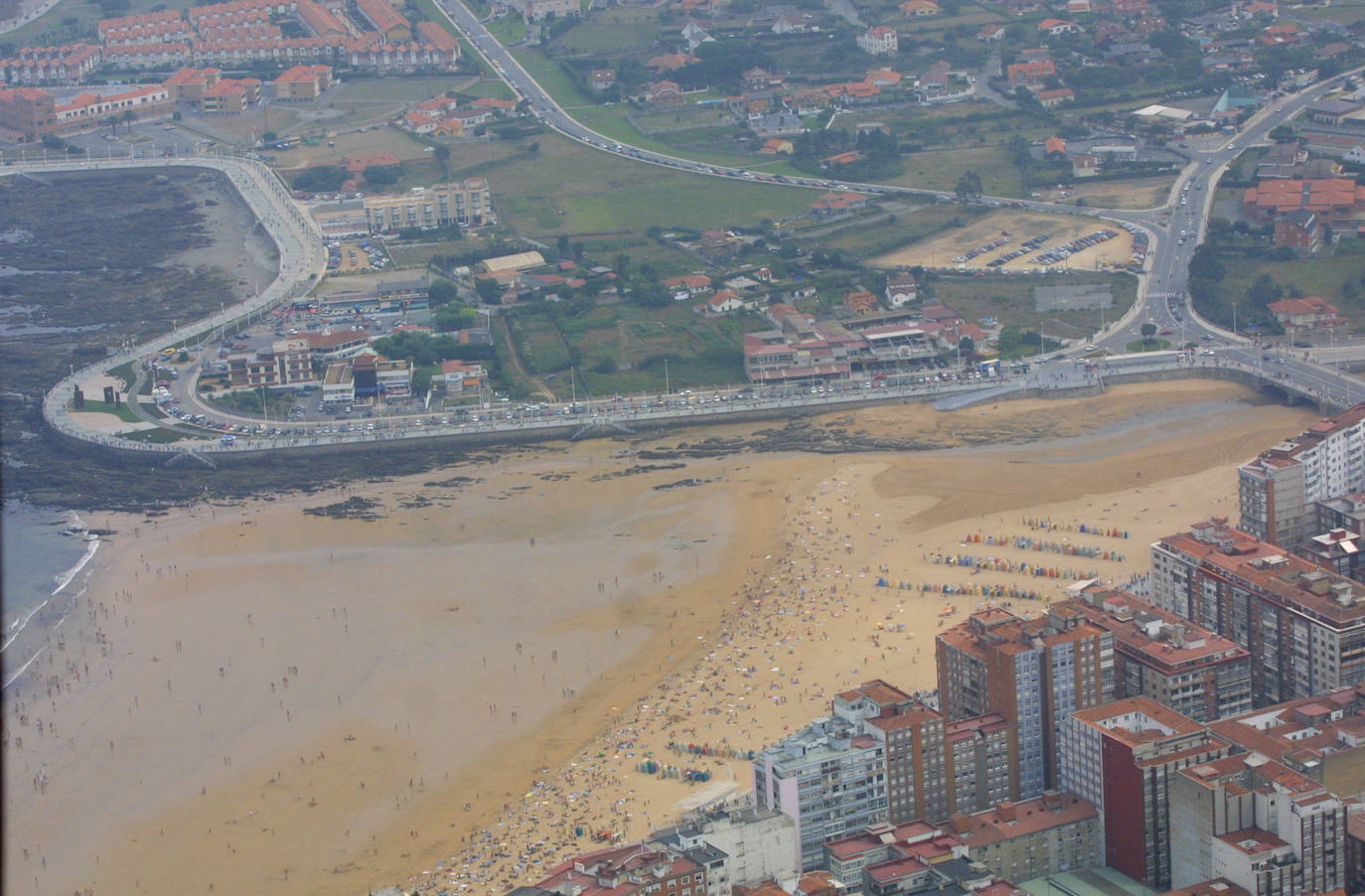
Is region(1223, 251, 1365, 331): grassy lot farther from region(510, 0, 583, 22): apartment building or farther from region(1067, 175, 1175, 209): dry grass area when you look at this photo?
region(510, 0, 583, 22): apartment building

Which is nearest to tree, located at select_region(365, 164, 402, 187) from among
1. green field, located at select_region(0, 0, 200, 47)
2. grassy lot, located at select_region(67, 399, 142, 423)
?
grassy lot, located at select_region(67, 399, 142, 423)

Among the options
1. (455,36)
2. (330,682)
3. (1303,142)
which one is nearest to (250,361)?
→ (330,682)

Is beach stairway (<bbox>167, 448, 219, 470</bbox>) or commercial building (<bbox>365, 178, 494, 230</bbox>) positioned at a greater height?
commercial building (<bbox>365, 178, 494, 230</bbox>)

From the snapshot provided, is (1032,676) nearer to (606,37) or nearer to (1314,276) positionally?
(1314,276)

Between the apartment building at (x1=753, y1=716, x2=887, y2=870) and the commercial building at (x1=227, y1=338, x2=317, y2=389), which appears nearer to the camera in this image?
the apartment building at (x1=753, y1=716, x2=887, y2=870)

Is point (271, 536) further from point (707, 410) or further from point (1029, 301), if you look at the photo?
point (1029, 301)

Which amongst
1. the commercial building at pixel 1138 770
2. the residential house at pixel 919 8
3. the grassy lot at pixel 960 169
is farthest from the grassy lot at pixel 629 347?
the residential house at pixel 919 8
